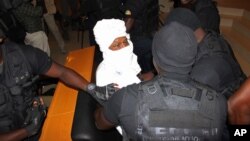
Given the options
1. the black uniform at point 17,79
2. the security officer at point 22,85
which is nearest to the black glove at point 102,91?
the security officer at point 22,85

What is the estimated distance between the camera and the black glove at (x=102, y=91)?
215 centimetres

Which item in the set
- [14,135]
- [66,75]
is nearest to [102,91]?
[66,75]

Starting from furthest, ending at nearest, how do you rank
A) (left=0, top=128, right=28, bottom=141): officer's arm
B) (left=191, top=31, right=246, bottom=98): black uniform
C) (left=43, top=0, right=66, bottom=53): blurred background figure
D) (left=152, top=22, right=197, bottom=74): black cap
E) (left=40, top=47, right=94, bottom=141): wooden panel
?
(left=43, top=0, right=66, bottom=53): blurred background figure → (left=40, top=47, right=94, bottom=141): wooden panel → (left=0, top=128, right=28, bottom=141): officer's arm → (left=191, top=31, right=246, bottom=98): black uniform → (left=152, top=22, right=197, bottom=74): black cap

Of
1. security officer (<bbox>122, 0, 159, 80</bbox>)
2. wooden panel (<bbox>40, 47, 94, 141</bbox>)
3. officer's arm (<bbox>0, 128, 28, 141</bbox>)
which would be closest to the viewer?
officer's arm (<bbox>0, 128, 28, 141</bbox>)

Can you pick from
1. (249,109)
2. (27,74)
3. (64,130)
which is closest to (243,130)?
(249,109)

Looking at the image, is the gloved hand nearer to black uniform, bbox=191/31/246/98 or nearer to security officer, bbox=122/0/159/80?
black uniform, bbox=191/31/246/98

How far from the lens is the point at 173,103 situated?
1.47 metres

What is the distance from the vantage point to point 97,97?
226 centimetres

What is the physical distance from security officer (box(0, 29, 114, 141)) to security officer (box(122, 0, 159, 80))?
1544 millimetres

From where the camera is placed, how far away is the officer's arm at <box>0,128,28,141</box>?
6.93ft

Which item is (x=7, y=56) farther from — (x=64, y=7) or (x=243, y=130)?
(x=64, y=7)

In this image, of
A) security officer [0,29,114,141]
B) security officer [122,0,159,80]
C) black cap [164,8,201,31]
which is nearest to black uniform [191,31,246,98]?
black cap [164,8,201,31]

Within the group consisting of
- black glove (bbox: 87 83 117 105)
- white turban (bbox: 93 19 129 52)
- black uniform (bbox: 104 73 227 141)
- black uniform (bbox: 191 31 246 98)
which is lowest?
black glove (bbox: 87 83 117 105)

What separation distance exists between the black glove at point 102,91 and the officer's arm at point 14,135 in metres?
0.67
